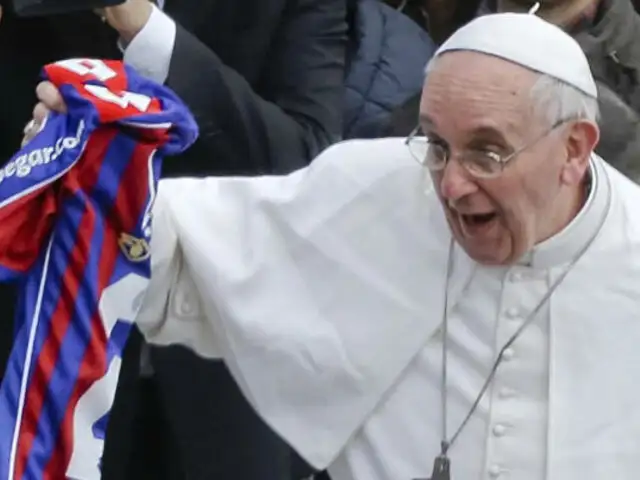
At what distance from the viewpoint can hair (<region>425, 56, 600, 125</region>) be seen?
6.42ft

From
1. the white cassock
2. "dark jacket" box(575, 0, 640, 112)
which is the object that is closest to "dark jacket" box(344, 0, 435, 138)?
"dark jacket" box(575, 0, 640, 112)

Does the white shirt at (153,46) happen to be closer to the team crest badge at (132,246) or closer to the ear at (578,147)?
the team crest badge at (132,246)

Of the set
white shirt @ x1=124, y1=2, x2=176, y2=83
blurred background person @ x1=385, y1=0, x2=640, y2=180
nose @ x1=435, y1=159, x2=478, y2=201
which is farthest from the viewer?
blurred background person @ x1=385, y1=0, x2=640, y2=180

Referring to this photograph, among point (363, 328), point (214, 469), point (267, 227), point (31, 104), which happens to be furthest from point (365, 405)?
point (31, 104)

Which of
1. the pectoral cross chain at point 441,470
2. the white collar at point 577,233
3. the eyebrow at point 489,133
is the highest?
the eyebrow at point 489,133

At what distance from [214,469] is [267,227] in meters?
0.51

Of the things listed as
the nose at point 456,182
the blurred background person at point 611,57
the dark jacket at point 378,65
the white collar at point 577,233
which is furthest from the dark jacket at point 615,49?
the nose at point 456,182

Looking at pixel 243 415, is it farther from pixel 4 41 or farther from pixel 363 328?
pixel 4 41

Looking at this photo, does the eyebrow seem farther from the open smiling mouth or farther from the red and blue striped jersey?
the red and blue striped jersey

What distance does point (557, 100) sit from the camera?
77.6 inches

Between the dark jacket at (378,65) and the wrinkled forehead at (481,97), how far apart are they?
3.11 feet

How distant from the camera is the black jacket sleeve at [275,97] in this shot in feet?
7.46

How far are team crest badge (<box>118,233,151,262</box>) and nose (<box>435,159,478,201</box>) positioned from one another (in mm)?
399

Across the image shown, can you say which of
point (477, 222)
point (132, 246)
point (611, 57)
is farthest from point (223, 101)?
A: point (611, 57)
